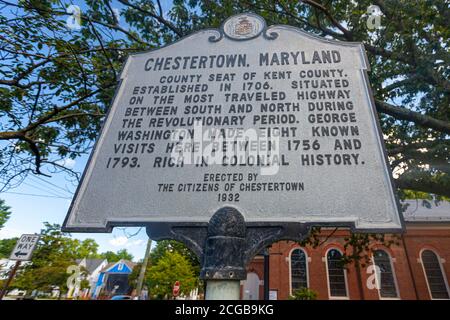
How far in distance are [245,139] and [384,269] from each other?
25420 mm

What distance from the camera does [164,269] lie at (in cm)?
3784

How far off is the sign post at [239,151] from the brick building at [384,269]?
1978 centimetres

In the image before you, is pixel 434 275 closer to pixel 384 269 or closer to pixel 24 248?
pixel 384 269

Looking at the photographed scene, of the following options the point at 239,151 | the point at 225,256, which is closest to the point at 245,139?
the point at 239,151

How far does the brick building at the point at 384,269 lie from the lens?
804 inches

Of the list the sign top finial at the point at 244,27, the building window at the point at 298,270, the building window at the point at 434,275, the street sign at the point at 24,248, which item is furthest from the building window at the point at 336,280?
the sign top finial at the point at 244,27

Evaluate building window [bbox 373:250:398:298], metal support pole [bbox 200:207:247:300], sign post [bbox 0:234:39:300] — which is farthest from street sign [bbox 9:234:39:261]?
building window [bbox 373:250:398:298]

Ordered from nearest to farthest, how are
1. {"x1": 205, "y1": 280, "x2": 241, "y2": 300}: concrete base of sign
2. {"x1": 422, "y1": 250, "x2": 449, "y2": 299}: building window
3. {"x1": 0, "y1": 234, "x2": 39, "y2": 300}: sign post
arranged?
{"x1": 205, "y1": 280, "x2": 241, "y2": 300}: concrete base of sign, {"x1": 0, "y1": 234, "x2": 39, "y2": 300}: sign post, {"x1": 422, "y1": 250, "x2": 449, "y2": 299}: building window

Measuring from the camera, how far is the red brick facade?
2033cm

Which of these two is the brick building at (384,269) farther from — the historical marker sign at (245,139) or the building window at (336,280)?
the historical marker sign at (245,139)

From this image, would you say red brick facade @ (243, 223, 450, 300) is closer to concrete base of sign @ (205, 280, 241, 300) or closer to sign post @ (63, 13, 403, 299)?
sign post @ (63, 13, 403, 299)

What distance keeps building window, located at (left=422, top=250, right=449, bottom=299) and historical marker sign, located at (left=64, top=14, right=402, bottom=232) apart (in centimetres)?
2657

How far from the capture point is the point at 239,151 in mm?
2459

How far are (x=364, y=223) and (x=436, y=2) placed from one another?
259 inches
